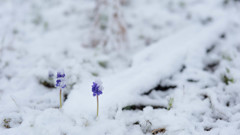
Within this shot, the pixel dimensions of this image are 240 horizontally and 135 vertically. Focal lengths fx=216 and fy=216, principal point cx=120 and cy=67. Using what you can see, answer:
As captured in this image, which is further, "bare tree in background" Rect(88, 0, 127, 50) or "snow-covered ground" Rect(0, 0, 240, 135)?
"bare tree in background" Rect(88, 0, 127, 50)

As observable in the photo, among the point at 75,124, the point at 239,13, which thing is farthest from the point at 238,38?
the point at 75,124

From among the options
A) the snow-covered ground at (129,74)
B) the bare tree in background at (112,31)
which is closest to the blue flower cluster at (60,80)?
the snow-covered ground at (129,74)

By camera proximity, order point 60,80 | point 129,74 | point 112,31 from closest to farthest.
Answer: point 60,80, point 129,74, point 112,31

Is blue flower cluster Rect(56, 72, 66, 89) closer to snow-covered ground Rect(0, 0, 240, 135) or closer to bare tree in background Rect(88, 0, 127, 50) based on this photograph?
snow-covered ground Rect(0, 0, 240, 135)

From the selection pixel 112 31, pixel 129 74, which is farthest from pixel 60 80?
pixel 112 31

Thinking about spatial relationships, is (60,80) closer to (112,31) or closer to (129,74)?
(129,74)

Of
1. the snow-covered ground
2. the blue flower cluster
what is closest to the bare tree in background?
the snow-covered ground

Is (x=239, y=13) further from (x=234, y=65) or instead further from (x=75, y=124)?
(x=75, y=124)

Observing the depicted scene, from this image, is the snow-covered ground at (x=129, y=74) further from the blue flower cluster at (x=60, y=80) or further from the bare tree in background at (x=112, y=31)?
the blue flower cluster at (x=60, y=80)
